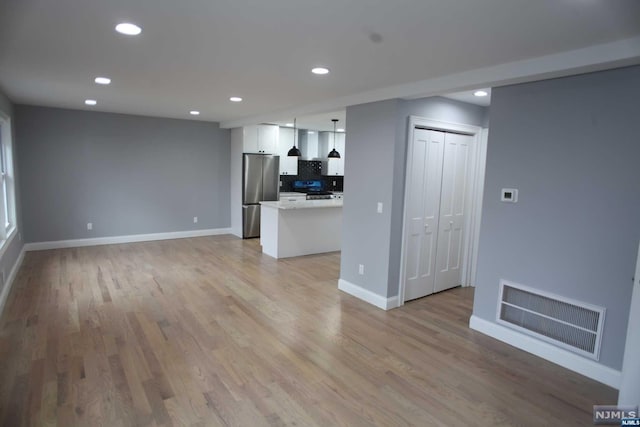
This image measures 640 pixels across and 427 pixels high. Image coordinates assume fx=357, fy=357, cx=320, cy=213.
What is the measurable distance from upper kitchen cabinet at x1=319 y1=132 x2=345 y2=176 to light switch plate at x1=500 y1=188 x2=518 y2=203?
19.5ft

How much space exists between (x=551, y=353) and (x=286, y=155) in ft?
22.2

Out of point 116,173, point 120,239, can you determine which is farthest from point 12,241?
Result: point 116,173

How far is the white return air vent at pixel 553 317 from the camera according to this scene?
2721 mm

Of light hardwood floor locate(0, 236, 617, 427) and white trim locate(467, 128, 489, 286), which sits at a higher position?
white trim locate(467, 128, 489, 286)

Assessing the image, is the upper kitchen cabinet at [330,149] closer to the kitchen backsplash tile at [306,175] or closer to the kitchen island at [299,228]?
the kitchen backsplash tile at [306,175]

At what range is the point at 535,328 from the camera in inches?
121

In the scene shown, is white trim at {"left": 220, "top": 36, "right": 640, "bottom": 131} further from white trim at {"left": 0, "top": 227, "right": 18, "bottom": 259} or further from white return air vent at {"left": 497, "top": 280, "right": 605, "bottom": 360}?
white trim at {"left": 0, "top": 227, "right": 18, "bottom": 259}

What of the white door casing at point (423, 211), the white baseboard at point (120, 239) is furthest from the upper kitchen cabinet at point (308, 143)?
the white door casing at point (423, 211)

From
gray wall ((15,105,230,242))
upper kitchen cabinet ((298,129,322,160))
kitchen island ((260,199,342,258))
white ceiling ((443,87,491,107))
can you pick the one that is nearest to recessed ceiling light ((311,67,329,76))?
white ceiling ((443,87,491,107))

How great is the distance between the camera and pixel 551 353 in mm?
2947

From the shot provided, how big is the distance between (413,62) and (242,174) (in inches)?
200

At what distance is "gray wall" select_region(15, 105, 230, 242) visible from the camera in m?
5.95

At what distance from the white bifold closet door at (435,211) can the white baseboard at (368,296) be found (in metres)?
0.30

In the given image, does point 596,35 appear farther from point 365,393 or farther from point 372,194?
point 365,393
